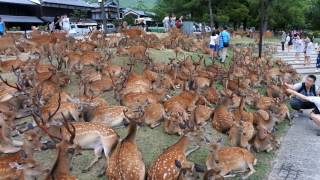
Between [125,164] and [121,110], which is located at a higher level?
[121,110]

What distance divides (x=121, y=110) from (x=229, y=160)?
2.02m

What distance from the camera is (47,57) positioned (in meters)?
11.9

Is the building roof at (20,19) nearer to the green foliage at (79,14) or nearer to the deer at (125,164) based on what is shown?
the green foliage at (79,14)

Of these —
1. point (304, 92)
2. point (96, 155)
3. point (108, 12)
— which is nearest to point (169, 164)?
point (96, 155)

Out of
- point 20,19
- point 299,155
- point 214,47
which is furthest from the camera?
point 20,19

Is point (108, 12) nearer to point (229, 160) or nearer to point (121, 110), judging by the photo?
point (121, 110)

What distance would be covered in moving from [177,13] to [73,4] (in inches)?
481

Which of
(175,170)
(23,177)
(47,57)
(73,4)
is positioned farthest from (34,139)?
(73,4)

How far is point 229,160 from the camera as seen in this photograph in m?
6.52

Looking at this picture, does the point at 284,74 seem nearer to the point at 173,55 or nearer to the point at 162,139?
the point at 173,55

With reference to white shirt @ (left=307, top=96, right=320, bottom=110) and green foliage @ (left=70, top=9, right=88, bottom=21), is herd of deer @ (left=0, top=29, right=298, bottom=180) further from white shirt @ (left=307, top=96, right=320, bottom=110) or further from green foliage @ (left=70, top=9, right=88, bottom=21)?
green foliage @ (left=70, top=9, right=88, bottom=21)

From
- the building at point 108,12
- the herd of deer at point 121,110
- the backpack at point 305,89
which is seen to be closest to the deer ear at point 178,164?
the herd of deer at point 121,110

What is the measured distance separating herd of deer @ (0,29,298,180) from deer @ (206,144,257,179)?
0.01 m

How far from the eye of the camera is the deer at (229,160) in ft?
21.3
